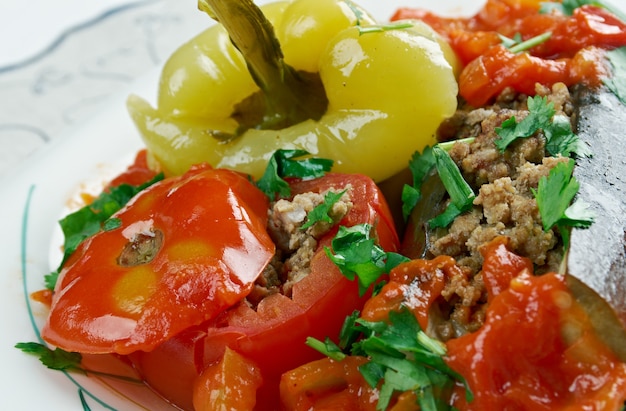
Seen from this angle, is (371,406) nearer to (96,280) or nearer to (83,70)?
(96,280)

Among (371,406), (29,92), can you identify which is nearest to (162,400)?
(371,406)

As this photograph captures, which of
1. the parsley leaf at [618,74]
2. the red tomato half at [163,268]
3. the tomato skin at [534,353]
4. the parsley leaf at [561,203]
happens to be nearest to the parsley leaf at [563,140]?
the parsley leaf at [561,203]

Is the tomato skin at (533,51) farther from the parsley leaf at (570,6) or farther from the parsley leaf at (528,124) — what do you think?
the parsley leaf at (528,124)

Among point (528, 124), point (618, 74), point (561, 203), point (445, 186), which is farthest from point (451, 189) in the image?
point (618, 74)

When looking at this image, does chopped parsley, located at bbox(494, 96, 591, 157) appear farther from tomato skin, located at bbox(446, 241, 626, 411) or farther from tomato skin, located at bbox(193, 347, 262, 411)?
tomato skin, located at bbox(193, 347, 262, 411)

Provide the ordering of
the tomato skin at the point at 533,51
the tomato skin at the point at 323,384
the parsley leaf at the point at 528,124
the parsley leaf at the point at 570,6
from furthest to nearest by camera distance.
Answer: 1. the parsley leaf at the point at 570,6
2. the tomato skin at the point at 533,51
3. the parsley leaf at the point at 528,124
4. the tomato skin at the point at 323,384

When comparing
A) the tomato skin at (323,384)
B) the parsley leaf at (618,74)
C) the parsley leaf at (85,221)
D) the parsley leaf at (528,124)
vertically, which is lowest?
the tomato skin at (323,384)
